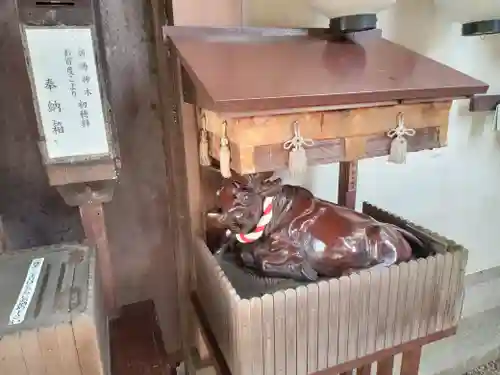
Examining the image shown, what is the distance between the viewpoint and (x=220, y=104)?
0.66 m

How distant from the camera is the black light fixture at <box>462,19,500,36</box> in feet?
3.77

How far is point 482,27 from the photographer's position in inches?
45.9

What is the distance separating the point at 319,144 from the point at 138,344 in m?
0.57

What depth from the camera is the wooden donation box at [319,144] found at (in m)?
0.73

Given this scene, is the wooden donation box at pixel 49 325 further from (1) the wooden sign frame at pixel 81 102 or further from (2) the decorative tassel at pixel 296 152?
(2) the decorative tassel at pixel 296 152

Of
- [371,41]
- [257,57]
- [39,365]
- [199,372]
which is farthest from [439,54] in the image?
[39,365]

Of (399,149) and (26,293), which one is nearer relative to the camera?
(26,293)

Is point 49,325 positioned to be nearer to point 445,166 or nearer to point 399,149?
point 399,149

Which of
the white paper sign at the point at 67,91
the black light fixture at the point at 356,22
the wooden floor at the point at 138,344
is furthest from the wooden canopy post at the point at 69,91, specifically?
the black light fixture at the point at 356,22

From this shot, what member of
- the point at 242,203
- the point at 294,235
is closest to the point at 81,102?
the point at 242,203

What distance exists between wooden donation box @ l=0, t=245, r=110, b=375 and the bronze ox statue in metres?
0.30

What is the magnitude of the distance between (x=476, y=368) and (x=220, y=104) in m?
1.69

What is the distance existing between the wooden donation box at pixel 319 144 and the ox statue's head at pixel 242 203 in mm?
80

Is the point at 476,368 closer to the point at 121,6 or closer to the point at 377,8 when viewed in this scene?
the point at 377,8
